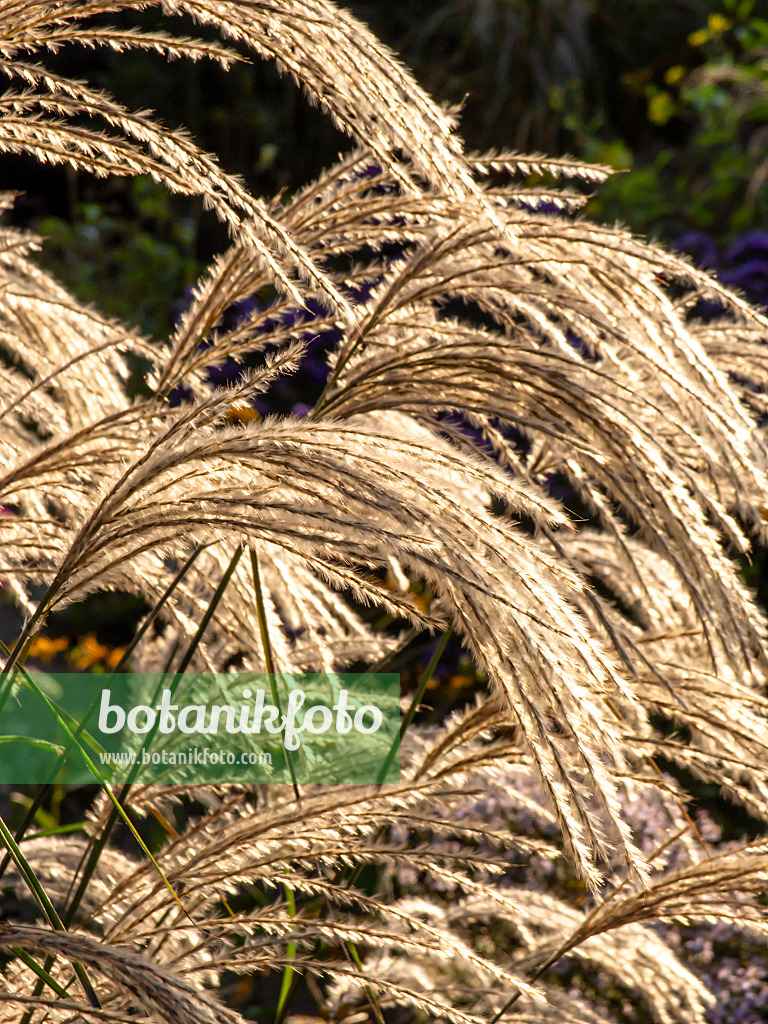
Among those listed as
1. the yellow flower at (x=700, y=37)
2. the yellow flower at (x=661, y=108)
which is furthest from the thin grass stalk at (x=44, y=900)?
the yellow flower at (x=700, y=37)

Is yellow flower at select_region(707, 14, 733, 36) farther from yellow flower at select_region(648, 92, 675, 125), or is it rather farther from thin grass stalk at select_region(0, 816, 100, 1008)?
thin grass stalk at select_region(0, 816, 100, 1008)

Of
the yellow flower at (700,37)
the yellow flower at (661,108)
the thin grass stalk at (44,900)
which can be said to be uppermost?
the yellow flower at (700,37)

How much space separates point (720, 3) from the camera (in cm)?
654

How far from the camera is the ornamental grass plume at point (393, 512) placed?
0.78m

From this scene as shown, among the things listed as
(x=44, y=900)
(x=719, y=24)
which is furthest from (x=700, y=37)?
(x=44, y=900)

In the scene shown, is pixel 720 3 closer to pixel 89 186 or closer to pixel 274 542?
pixel 89 186

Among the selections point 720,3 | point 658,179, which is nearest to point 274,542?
point 658,179

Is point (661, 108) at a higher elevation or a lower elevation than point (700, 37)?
lower

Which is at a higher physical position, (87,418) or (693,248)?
(693,248)

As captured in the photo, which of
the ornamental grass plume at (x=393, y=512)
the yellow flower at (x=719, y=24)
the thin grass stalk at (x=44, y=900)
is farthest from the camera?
the yellow flower at (x=719, y=24)

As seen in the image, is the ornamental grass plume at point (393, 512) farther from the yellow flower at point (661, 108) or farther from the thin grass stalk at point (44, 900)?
the yellow flower at point (661, 108)

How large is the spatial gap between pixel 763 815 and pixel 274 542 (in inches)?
30.1

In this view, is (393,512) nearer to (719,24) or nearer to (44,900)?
(44,900)

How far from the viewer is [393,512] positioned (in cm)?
76
